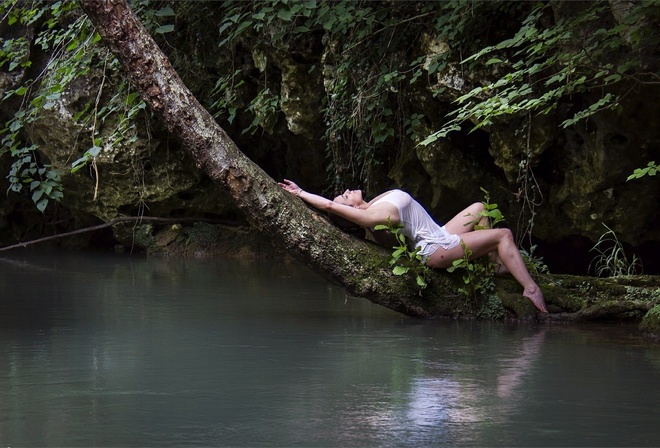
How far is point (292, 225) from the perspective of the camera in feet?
23.2

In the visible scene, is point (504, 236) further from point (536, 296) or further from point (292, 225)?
point (292, 225)

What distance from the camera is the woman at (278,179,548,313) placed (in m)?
7.25

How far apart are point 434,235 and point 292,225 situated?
111 centimetres

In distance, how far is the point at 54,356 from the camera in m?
5.88

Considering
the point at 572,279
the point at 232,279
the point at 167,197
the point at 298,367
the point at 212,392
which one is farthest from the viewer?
the point at 167,197

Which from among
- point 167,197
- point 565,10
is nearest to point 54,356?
point 565,10

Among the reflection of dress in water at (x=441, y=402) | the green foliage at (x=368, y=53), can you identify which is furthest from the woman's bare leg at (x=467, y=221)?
the reflection of dress in water at (x=441, y=402)

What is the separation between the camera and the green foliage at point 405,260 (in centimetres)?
723

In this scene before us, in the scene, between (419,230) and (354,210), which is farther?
(419,230)

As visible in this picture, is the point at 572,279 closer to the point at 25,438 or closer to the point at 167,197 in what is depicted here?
the point at 25,438

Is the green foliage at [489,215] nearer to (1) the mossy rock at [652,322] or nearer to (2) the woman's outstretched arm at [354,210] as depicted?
(2) the woman's outstretched arm at [354,210]

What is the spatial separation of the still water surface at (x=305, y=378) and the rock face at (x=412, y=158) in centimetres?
198

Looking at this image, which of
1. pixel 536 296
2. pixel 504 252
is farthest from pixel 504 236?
pixel 536 296

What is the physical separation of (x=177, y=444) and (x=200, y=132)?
350cm
